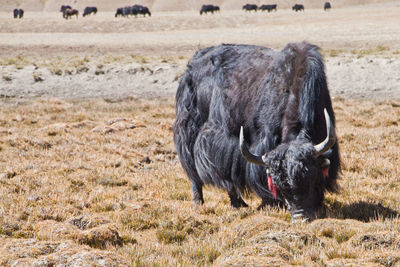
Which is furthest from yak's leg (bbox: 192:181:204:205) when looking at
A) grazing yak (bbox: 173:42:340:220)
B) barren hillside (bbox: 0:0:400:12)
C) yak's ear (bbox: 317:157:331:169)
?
barren hillside (bbox: 0:0:400:12)

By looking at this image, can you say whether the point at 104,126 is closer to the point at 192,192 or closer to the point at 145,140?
the point at 145,140

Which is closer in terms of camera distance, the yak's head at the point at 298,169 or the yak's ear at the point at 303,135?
the yak's head at the point at 298,169

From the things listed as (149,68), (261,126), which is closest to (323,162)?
(261,126)

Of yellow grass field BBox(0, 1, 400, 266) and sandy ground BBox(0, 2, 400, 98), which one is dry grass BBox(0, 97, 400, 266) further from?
sandy ground BBox(0, 2, 400, 98)

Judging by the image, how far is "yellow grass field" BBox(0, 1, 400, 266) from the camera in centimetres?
409

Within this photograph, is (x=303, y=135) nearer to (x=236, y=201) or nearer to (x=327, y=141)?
(x=327, y=141)

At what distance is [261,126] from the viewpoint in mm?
5484

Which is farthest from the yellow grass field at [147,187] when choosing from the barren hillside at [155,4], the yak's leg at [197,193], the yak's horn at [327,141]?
the barren hillside at [155,4]

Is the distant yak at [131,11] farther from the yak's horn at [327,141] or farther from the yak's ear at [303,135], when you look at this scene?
the yak's horn at [327,141]

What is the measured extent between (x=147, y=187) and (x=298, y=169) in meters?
2.71

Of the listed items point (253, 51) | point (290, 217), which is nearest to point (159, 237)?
point (290, 217)

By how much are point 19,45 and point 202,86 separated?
915 inches

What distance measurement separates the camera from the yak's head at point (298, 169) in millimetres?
4680

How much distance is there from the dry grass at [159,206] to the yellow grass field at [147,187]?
14 mm
